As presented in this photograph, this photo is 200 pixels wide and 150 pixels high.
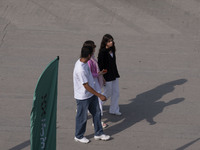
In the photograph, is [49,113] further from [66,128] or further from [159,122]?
[159,122]

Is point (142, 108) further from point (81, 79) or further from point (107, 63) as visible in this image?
point (81, 79)

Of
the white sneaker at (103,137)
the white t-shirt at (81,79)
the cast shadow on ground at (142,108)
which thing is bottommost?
the white sneaker at (103,137)

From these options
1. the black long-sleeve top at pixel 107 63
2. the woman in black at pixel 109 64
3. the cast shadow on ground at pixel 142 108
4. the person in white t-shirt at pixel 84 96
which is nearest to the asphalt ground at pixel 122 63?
the cast shadow on ground at pixel 142 108

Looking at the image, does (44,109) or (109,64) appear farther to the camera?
(109,64)

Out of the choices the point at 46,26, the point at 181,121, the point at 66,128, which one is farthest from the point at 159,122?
the point at 46,26

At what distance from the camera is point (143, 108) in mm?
8602

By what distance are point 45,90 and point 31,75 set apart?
440 cm

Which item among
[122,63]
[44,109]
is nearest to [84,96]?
[44,109]

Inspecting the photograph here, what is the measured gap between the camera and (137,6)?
12664 mm

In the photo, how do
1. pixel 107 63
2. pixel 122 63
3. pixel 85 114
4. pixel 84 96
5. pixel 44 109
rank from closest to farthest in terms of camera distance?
pixel 44 109
pixel 84 96
pixel 85 114
pixel 107 63
pixel 122 63

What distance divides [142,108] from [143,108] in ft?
0.06

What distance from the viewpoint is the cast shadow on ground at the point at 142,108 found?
26.7 ft

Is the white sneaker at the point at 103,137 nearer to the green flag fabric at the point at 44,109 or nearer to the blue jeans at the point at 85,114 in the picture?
the blue jeans at the point at 85,114

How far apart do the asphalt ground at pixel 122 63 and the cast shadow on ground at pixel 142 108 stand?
2 centimetres
